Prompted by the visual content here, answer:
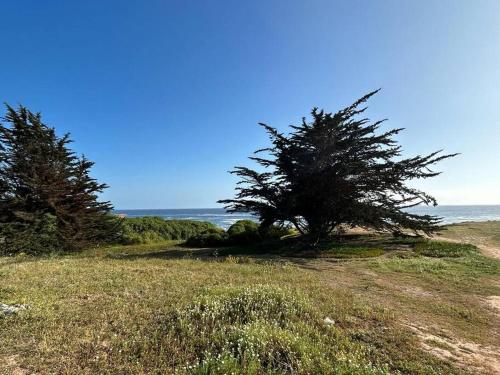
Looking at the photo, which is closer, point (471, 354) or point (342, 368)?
point (342, 368)

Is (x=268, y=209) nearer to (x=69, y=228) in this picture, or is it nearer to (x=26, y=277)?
(x=69, y=228)

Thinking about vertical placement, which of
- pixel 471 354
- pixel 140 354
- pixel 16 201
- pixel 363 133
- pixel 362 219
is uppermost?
pixel 363 133

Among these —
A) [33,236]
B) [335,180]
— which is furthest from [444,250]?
[33,236]

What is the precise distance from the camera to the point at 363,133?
19328 mm

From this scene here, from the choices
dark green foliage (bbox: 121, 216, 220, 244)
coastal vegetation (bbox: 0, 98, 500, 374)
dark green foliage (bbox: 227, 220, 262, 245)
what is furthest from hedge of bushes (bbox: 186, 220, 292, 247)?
dark green foliage (bbox: 121, 216, 220, 244)

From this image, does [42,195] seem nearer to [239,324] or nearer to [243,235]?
[243,235]

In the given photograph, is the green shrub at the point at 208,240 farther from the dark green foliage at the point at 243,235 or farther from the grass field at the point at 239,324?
the grass field at the point at 239,324

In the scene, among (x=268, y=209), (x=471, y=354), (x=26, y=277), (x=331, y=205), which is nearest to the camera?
(x=471, y=354)

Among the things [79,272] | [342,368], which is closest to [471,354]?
[342,368]

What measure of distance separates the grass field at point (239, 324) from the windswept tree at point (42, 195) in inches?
288

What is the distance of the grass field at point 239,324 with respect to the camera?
439cm

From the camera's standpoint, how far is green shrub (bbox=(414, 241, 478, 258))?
1524 cm

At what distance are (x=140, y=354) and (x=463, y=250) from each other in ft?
52.4

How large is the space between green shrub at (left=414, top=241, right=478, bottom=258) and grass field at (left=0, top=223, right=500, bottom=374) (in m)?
5.31
